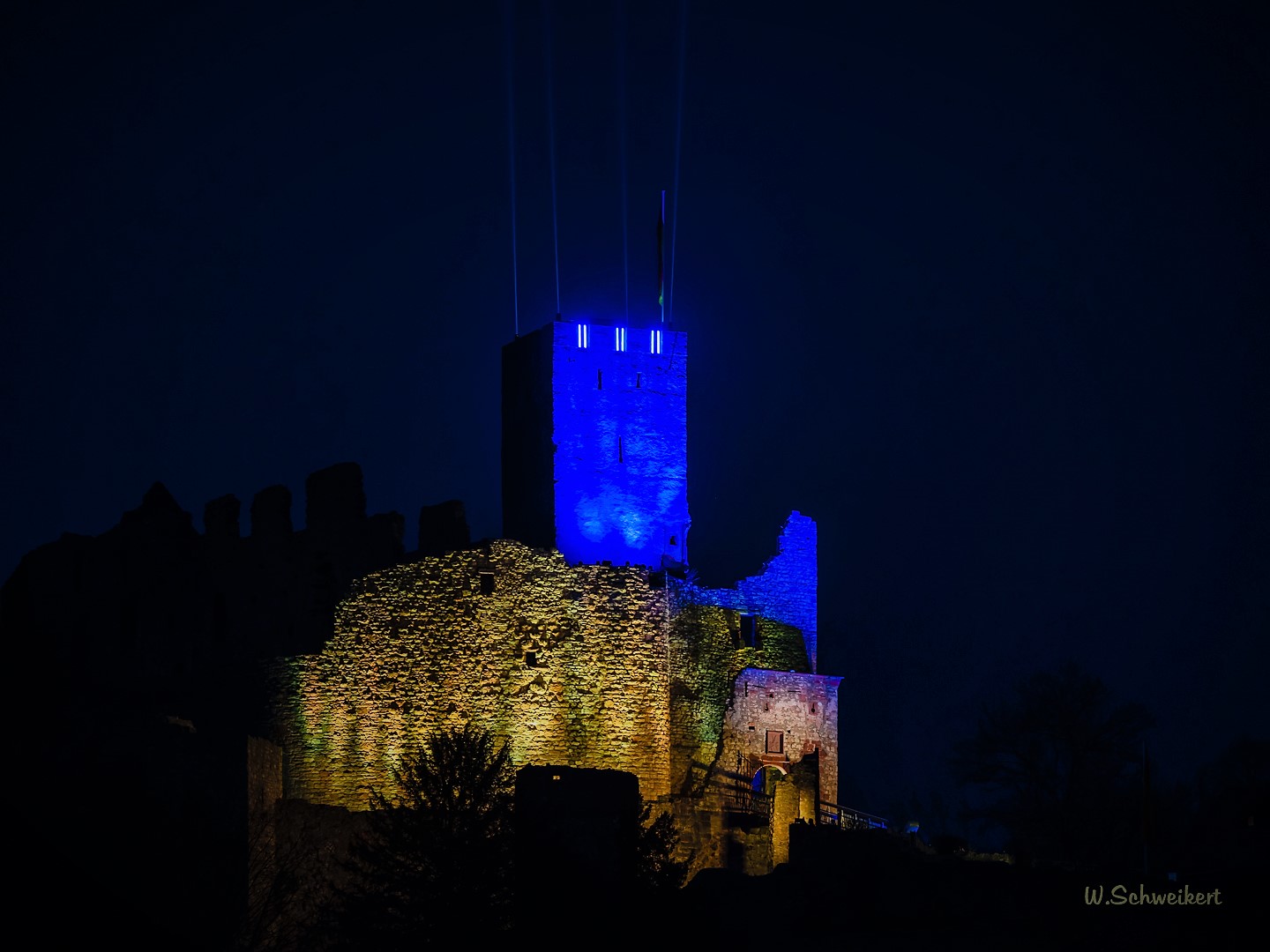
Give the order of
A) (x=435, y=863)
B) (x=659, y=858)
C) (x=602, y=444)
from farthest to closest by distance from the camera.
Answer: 1. (x=602, y=444)
2. (x=659, y=858)
3. (x=435, y=863)

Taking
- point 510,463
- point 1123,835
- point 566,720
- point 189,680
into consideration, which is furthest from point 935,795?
point 189,680

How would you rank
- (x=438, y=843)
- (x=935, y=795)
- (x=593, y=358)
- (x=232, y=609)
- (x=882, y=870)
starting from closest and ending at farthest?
(x=438, y=843) → (x=882, y=870) → (x=232, y=609) → (x=593, y=358) → (x=935, y=795)

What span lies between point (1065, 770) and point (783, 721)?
11163 mm

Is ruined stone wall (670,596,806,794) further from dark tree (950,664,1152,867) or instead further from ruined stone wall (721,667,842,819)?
dark tree (950,664,1152,867)

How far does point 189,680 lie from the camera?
3741 cm

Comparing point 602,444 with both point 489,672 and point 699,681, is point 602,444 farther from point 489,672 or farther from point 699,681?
point 489,672

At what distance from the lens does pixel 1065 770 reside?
165 ft

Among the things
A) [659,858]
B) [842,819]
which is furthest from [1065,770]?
[659,858]

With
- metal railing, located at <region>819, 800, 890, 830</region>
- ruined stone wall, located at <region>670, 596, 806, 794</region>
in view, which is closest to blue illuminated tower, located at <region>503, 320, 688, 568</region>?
ruined stone wall, located at <region>670, 596, 806, 794</region>

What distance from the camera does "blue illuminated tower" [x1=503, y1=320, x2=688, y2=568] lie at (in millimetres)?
44500

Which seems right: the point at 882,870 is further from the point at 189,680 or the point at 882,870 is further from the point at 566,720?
the point at 189,680

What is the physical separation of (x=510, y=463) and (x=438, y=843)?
1606 cm

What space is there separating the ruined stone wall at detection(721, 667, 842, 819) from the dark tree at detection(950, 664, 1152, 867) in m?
6.38

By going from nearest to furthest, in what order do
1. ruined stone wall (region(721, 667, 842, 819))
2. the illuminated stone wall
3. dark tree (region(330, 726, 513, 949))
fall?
1. dark tree (region(330, 726, 513, 949))
2. ruined stone wall (region(721, 667, 842, 819))
3. the illuminated stone wall
